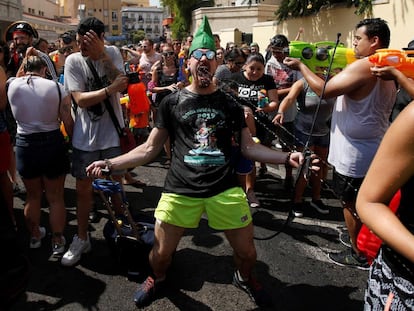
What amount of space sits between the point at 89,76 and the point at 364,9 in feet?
28.8

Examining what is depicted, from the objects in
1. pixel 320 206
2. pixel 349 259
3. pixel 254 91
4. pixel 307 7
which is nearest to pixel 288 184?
pixel 320 206

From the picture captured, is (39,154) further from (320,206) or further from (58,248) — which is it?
(320,206)

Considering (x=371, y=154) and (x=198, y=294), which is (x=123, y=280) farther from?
(x=371, y=154)

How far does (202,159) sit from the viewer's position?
269 cm

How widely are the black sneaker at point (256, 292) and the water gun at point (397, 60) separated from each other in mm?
1840

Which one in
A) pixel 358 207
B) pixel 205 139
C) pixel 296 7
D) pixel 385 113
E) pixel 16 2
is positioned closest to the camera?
pixel 358 207

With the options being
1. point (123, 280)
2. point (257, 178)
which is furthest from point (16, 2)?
point (123, 280)

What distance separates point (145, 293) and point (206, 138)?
4.28 feet

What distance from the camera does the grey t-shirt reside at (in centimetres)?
330

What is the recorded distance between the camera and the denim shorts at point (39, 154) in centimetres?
345

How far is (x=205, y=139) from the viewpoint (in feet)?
8.81

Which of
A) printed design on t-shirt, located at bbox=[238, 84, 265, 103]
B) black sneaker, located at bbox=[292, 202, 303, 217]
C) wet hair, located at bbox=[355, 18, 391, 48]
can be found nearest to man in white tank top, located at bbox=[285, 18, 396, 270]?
wet hair, located at bbox=[355, 18, 391, 48]

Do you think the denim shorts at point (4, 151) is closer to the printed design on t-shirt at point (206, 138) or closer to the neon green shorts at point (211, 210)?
the neon green shorts at point (211, 210)

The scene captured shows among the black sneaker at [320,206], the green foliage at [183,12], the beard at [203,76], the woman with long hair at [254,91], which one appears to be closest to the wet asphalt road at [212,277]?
the black sneaker at [320,206]
